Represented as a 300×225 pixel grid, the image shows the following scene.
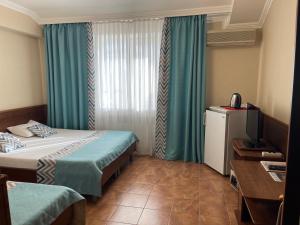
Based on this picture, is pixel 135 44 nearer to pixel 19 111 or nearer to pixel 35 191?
pixel 19 111

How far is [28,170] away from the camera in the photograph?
8.39 ft

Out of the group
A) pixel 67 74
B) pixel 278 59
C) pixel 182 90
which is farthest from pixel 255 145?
pixel 67 74

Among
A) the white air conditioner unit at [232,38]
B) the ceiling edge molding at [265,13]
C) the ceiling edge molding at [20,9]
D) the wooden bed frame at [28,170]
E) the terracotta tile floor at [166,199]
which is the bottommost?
the terracotta tile floor at [166,199]

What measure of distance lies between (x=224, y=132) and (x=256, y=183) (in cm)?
154

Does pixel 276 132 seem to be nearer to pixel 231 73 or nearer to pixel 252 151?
pixel 252 151

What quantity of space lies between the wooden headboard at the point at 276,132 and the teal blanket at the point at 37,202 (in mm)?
1996

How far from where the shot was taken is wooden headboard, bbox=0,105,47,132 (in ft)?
11.4

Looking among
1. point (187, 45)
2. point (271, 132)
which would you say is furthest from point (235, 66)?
point (271, 132)

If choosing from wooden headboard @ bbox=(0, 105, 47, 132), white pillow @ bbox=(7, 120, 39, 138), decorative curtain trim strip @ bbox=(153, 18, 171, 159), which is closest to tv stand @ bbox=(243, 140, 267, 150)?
decorative curtain trim strip @ bbox=(153, 18, 171, 159)

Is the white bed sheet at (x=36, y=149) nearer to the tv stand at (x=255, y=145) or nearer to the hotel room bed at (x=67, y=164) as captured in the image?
the hotel room bed at (x=67, y=164)

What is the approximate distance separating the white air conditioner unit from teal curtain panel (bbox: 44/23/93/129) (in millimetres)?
2174

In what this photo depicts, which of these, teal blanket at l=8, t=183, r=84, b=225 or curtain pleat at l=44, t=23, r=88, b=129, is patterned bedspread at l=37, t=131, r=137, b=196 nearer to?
teal blanket at l=8, t=183, r=84, b=225

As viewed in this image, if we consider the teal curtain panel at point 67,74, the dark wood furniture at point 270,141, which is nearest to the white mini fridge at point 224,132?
the dark wood furniture at point 270,141

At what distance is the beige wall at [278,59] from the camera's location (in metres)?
2.22
